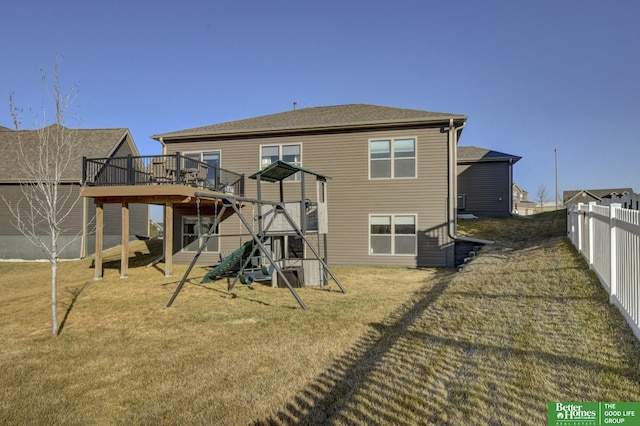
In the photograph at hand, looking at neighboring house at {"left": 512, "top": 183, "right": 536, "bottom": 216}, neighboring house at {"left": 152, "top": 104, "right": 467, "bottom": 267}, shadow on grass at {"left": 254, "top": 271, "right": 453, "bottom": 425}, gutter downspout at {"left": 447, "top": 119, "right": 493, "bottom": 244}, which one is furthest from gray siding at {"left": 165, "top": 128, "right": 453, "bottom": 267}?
neighboring house at {"left": 512, "top": 183, "right": 536, "bottom": 216}

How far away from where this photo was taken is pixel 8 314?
7305mm

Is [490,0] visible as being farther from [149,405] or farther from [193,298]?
[149,405]

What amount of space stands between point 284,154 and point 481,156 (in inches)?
570

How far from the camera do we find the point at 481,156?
2264 centimetres

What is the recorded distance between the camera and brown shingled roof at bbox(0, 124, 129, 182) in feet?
59.5

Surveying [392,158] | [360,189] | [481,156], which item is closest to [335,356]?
[360,189]

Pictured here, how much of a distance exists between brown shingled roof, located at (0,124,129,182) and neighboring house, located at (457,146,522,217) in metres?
21.4

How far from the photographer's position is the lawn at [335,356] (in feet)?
10.0

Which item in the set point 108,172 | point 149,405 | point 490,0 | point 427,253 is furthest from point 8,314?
point 490,0

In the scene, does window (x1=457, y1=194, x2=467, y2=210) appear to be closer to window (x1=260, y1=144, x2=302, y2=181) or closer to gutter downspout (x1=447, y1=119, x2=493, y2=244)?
gutter downspout (x1=447, y1=119, x2=493, y2=244)

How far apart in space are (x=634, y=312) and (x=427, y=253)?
30.7 feet

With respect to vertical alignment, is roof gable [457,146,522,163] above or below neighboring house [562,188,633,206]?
above

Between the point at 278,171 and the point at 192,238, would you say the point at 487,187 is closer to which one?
the point at 278,171

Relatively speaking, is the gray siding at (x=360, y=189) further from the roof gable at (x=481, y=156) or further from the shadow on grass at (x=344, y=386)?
the roof gable at (x=481, y=156)
